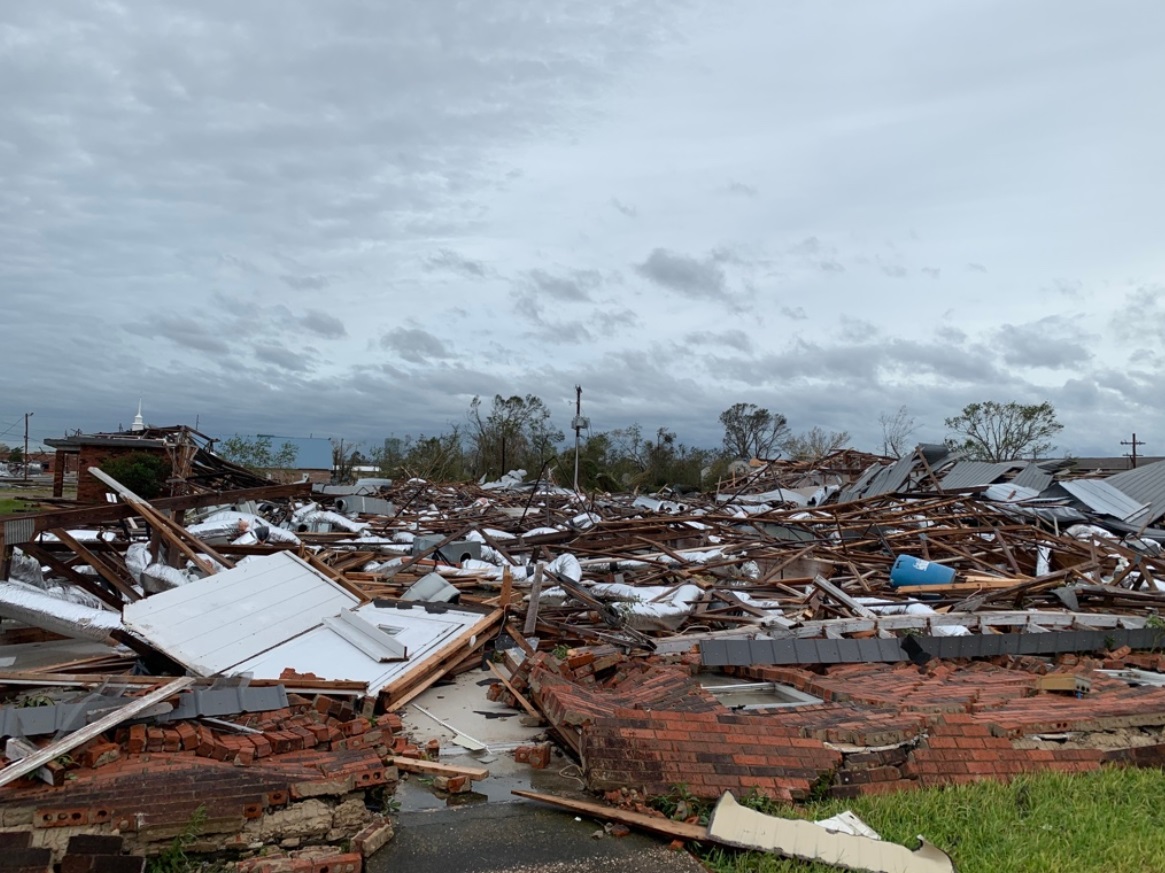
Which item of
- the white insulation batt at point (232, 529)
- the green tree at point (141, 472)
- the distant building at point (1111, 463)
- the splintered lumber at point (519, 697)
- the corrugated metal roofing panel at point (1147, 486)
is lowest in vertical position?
the splintered lumber at point (519, 697)

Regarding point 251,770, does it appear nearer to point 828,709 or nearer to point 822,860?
point 822,860

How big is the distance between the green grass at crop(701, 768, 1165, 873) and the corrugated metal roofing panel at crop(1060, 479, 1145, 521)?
12.4m

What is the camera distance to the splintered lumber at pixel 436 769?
17.4ft

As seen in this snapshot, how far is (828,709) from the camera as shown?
5977 millimetres

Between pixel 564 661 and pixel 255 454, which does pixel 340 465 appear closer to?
pixel 255 454

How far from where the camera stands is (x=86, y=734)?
4.50 m

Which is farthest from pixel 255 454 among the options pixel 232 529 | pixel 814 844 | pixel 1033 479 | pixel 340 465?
pixel 814 844

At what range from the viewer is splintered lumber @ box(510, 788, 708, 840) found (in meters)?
4.49

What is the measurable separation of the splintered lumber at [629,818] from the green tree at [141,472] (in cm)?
1722

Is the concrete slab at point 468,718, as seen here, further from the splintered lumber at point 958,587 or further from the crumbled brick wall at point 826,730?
the splintered lumber at point 958,587

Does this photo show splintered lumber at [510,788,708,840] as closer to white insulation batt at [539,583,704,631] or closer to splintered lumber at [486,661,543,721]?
splintered lumber at [486,661,543,721]

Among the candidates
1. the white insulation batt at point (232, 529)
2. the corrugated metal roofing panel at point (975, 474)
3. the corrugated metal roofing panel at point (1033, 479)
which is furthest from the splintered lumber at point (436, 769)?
the corrugated metal roofing panel at point (975, 474)

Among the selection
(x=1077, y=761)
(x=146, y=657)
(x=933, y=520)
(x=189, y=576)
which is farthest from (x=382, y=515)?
(x=1077, y=761)

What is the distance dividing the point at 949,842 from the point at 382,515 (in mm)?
16526
